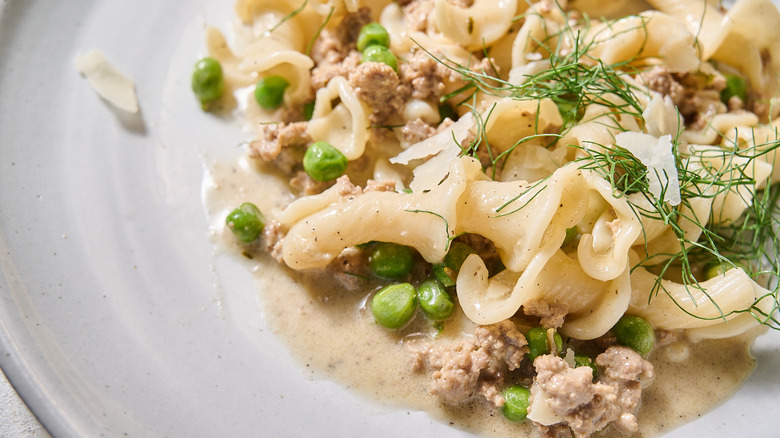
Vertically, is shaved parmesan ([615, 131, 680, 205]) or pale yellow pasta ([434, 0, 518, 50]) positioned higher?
pale yellow pasta ([434, 0, 518, 50])

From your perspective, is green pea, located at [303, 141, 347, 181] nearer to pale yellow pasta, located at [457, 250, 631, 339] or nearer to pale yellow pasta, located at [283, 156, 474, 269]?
pale yellow pasta, located at [283, 156, 474, 269]

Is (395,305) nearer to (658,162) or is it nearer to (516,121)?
(516,121)

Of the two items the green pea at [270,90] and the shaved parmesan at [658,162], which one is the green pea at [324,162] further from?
the shaved parmesan at [658,162]

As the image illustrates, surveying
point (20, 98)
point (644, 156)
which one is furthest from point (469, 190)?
point (20, 98)

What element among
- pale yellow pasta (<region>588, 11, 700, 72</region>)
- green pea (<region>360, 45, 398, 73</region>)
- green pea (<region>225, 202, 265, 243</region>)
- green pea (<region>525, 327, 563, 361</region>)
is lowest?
green pea (<region>525, 327, 563, 361</region>)

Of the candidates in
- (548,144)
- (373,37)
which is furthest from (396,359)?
(373,37)

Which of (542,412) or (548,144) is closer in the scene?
(542,412)

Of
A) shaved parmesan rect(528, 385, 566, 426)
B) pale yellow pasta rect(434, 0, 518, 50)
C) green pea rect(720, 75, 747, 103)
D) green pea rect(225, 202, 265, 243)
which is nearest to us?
shaved parmesan rect(528, 385, 566, 426)

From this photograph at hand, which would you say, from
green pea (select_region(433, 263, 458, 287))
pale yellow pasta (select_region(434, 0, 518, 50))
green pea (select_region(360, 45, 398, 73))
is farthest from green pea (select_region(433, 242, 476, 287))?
pale yellow pasta (select_region(434, 0, 518, 50))
